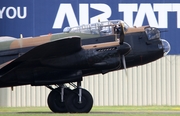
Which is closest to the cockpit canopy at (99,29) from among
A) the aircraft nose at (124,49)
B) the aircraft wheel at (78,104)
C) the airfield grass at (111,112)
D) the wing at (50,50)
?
the aircraft nose at (124,49)

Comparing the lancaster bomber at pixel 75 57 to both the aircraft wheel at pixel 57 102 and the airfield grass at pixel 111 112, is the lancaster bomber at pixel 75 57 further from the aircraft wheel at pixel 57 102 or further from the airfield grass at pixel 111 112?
the airfield grass at pixel 111 112

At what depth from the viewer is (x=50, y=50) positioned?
23.0 m

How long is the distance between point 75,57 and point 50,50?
3.77 ft

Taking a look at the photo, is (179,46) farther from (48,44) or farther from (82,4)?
(48,44)

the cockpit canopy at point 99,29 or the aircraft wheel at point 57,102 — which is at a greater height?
the cockpit canopy at point 99,29

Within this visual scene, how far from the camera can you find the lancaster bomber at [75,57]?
23.3 metres

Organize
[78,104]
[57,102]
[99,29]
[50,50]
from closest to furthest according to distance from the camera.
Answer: [50,50] → [78,104] → [99,29] → [57,102]

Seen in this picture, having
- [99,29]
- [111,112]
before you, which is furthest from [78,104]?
[99,29]

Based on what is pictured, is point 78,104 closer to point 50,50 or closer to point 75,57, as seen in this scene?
point 75,57

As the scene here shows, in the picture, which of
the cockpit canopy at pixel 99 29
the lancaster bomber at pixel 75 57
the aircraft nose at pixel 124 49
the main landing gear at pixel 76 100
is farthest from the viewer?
the cockpit canopy at pixel 99 29

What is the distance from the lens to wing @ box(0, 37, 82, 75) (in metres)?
22.4

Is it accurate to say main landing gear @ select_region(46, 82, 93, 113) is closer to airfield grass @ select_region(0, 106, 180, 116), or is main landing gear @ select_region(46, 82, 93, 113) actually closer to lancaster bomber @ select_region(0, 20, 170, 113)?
lancaster bomber @ select_region(0, 20, 170, 113)

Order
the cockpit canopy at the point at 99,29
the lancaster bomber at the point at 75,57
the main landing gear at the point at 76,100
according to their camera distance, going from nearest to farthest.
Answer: the lancaster bomber at the point at 75,57, the main landing gear at the point at 76,100, the cockpit canopy at the point at 99,29

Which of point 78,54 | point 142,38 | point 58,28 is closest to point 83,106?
point 78,54
